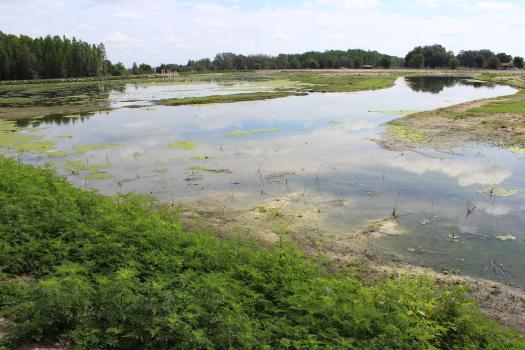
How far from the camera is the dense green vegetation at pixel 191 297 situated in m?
5.96

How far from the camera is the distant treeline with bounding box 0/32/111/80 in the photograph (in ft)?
290

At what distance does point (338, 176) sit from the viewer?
56.4 ft

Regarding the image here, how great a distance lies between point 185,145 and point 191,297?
17204mm

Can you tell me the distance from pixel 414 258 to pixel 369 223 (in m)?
2.23

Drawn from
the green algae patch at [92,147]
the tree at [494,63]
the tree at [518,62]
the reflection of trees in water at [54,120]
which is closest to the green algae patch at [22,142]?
the green algae patch at [92,147]

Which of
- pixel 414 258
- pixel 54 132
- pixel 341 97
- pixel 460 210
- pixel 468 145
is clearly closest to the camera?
pixel 414 258

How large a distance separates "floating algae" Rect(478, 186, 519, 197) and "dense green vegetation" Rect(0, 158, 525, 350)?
25.2 ft

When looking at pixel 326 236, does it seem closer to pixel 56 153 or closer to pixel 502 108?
pixel 56 153

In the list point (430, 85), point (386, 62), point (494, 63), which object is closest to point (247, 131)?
point (430, 85)

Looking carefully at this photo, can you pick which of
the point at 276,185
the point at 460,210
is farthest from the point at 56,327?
the point at 460,210

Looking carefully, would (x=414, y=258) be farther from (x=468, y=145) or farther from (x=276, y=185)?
(x=468, y=145)

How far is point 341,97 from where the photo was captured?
47.4 meters

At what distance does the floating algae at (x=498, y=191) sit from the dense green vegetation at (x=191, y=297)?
7692 millimetres

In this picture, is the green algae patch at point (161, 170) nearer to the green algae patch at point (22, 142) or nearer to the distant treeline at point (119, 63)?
the green algae patch at point (22, 142)
